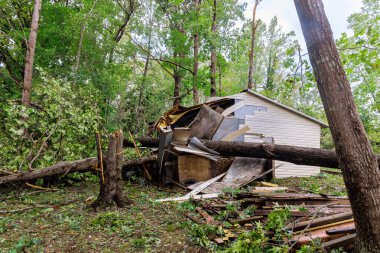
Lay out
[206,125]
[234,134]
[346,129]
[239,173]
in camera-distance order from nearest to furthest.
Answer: [346,129] < [239,173] < [206,125] < [234,134]

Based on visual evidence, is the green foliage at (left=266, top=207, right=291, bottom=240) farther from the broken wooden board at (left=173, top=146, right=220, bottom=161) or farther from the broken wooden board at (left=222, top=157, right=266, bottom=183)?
the broken wooden board at (left=173, top=146, right=220, bottom=161)

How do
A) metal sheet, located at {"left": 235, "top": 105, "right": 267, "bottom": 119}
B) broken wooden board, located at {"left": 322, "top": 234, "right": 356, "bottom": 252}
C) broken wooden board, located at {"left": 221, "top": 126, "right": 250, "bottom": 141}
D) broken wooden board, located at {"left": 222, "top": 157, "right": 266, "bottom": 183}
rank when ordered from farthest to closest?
metal sheet, located at {"left": 235, "top": 105, "right": 267, "bottom": 119} → broken wooden board, located at {"left": 221, "top": 126, "right": 250, "bottom": 141} → broken wooden board, located at {"left": 222, "top": 157, "right": 266, "bottom": 183} → broken wooden board, located at {"left": 322, "top": 234, "right": 356, "bottom": 252}

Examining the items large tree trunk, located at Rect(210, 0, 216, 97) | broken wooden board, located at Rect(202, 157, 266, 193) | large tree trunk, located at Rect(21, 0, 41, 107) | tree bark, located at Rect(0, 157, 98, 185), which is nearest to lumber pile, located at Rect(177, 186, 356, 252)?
broken wooden board, located at Rect(202, 157, 266, 193)

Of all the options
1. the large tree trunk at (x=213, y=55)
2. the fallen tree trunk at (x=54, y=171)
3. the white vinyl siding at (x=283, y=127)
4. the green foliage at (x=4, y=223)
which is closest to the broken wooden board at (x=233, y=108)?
the white vinyl siding at (x=283, y=127)

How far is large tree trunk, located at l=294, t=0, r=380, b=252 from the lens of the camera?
8.43 ft

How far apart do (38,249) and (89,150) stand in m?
5.23

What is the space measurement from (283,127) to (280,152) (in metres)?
4.91

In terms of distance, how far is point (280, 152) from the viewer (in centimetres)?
762

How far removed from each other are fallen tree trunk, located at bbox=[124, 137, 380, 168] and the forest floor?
3.32 meters

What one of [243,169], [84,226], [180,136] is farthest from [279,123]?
[84,226]

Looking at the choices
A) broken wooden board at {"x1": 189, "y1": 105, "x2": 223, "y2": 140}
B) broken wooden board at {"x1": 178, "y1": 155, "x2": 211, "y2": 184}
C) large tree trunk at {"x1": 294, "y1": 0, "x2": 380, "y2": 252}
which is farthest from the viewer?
broken wooden board at {"x1": 189, "y1": 105, "x2": 223, "y2": 140}

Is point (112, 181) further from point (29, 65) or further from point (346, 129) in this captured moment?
point (29, 65)

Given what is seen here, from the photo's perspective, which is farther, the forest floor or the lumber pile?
the forest floor

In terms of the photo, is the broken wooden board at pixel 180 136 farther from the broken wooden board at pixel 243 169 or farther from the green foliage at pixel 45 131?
the green foliage at pixel 45 131
